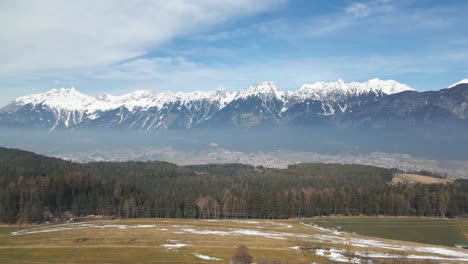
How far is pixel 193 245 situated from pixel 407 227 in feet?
224

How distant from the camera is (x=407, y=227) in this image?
12575 centimetres

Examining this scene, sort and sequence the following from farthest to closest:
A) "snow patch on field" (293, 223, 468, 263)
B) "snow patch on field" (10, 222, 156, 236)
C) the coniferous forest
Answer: the coniferous forest < "snow patch on field" (10, 222, 156, 236) < "snow patch on field" (293, 223, 468, 263)

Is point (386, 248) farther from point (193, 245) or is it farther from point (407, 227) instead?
point (193, 245)

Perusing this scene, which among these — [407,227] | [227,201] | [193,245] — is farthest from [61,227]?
[407,227]

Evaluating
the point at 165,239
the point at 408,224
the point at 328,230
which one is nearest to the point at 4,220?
the point at 165,239

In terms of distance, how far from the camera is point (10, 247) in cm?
9025

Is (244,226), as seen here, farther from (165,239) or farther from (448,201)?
(448,201)

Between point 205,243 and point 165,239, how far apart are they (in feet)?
32.3

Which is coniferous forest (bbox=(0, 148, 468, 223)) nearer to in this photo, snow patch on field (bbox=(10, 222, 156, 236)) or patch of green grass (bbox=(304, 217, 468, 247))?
patch of green grass (bbox=(304, 217, 468, 247))

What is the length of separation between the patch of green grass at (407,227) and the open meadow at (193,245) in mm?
8181

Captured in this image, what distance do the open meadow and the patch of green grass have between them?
8.18 meters

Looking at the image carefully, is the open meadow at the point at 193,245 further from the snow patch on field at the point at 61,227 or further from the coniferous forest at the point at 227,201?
the coniferous forest at the point at 227,201

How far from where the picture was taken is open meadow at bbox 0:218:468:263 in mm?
79875

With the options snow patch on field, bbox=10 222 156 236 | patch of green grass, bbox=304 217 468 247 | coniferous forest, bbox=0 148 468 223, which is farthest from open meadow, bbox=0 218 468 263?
coniferous forest, bbox=0 148 468 223
